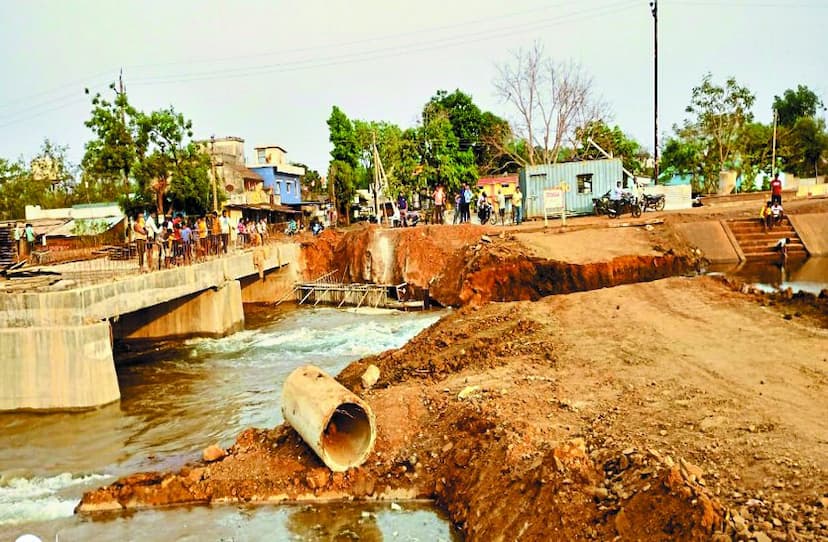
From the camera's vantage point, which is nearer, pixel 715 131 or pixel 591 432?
pixel 591 432

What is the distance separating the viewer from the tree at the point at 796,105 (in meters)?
59.8

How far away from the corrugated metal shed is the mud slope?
62.1 feet

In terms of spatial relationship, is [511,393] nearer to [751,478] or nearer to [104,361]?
[751,478]

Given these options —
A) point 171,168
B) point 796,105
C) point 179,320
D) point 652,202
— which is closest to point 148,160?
point 171,168

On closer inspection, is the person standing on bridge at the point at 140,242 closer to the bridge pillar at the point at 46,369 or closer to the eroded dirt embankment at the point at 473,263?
the bridge pillar at the point at 46,369

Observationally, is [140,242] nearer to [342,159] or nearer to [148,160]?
[148,160]

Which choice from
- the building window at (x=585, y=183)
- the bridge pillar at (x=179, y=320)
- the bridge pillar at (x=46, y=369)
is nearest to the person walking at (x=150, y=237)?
the bridge pillar at (x=179, y=320)

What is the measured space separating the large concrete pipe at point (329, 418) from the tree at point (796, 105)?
61247 millimetres

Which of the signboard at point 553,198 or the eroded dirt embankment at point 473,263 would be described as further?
the signboard at point 553,198

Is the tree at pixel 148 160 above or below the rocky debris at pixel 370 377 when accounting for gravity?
above

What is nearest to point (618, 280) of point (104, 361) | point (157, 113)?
point (104, 361)

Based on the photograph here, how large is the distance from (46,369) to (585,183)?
81.0ft

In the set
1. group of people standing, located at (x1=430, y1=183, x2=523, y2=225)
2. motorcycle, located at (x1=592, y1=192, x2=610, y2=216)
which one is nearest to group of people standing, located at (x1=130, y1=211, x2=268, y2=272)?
group of people standing, located at (x1=430, y1=183, x2=523, y2=225)

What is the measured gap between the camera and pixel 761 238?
2609 centimetres
